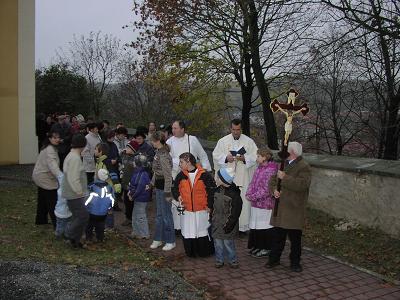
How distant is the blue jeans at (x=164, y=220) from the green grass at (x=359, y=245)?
212 cm

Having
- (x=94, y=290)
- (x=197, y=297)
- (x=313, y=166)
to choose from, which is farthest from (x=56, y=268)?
(x=313, y=166)

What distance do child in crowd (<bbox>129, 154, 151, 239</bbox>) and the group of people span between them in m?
0.01

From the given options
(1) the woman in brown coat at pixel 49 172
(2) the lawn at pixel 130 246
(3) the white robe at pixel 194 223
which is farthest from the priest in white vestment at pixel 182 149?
(1) the woman in brown coat at pixel 49 172

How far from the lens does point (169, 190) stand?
23.5 ft

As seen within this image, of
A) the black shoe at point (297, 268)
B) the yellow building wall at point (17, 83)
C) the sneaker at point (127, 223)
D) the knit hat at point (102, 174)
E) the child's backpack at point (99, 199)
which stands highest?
the yellow building wall at point (17, 83)

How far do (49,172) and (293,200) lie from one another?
3.84 metres

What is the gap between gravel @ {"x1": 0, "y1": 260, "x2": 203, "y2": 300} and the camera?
5230 mm

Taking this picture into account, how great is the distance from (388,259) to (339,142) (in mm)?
14357

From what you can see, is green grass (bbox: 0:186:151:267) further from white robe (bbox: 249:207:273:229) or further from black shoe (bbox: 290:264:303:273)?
black shoe (bbox: 290:264:303:273)

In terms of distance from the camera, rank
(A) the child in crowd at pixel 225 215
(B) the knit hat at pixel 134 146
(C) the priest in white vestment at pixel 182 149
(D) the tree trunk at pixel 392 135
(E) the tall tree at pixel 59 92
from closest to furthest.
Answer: (A) the child in crowd at pixel 225 215 < (C) the priest in white vestment at pixel 182 149 < (B) the knit hat at pixel 134 146 < (D) the tree trunk at pixel 392 135 < (E) the tall tree at pixel 59 92

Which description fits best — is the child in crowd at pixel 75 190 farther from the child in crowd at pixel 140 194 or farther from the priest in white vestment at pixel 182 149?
the priest in white vestment at pixel 182 149

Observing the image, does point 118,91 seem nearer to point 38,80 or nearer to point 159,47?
point 38,80

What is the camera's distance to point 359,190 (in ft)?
27.1

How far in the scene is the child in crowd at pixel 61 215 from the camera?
24.6 feet
